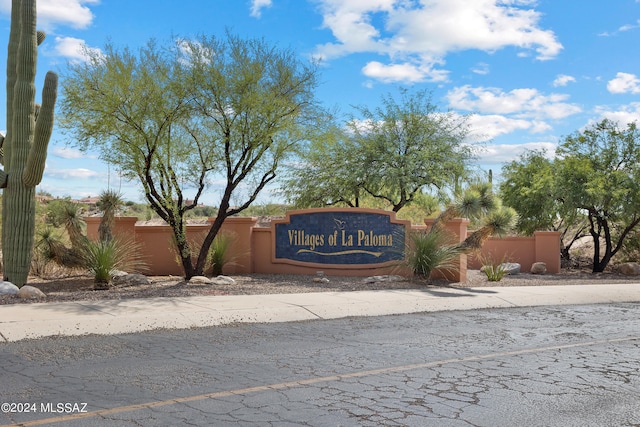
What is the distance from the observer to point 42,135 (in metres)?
14.8

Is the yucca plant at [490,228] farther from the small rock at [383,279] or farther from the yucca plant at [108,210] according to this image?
the yucca plant at [108,210]

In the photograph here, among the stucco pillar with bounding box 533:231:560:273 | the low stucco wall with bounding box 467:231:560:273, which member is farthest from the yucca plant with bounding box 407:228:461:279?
the stucco pillar with bounding box 533:231:560:273

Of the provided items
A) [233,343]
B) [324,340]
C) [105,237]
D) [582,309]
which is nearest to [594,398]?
[324,340]

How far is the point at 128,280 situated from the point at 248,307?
6.08 m

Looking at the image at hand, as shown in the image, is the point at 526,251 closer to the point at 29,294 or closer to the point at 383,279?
the point at 383,279

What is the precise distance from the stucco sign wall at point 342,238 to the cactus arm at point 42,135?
821 centimetres

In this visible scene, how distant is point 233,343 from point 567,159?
69.8ft

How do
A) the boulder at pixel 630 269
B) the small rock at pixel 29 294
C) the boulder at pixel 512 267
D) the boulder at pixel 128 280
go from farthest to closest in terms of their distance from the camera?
1. the boulder at pixel 630 269
2. the boulder at pixel 512 267
3. the boulder at pixel 128 280
4. the small rock at pixel 29 294

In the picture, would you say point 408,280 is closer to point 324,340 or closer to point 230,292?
point 230,292

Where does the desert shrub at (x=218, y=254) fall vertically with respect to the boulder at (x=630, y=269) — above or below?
above

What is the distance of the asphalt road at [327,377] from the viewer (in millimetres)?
5820

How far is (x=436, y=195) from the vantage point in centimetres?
2923

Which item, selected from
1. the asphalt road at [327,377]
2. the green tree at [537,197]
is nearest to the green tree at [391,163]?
the green tree at [537,197]

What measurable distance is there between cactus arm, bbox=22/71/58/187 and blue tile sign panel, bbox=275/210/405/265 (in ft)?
26.9
